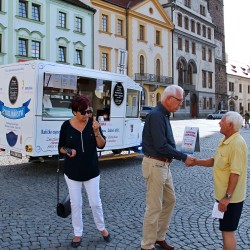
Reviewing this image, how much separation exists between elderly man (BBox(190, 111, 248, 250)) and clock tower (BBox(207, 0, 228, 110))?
61.6 meters

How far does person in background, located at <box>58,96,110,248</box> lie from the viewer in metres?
4.42

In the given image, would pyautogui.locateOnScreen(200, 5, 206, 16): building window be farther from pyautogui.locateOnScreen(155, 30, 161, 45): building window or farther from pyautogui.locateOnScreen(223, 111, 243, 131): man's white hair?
pyautogui.locateOnScreen(223, 111, 243, 131): man's white hair

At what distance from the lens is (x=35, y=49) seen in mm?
32594

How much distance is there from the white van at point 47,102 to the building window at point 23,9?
23781mm

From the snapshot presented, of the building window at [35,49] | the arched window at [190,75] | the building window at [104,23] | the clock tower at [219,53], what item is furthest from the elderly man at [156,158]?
the clock tower at [219,53]

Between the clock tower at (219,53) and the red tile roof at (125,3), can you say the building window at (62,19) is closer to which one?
the red tile roof at (125,3)

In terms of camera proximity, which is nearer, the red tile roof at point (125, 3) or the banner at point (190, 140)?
the banner at point (190, 140)

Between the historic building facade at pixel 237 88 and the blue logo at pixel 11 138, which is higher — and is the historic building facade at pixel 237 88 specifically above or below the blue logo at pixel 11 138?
above

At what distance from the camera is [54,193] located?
24.5ft

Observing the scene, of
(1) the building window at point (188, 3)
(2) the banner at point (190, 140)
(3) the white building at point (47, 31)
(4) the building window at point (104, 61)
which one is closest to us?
(2) the banner at point (190, 140)

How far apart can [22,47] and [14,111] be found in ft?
78.7

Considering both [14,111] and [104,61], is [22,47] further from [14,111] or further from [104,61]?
[14,111]

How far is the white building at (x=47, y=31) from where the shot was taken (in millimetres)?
30203

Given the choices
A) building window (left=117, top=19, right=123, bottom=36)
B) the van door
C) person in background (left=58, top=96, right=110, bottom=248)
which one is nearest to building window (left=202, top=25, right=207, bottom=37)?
building window (left=117, top=19, right=123, bottom=36)
